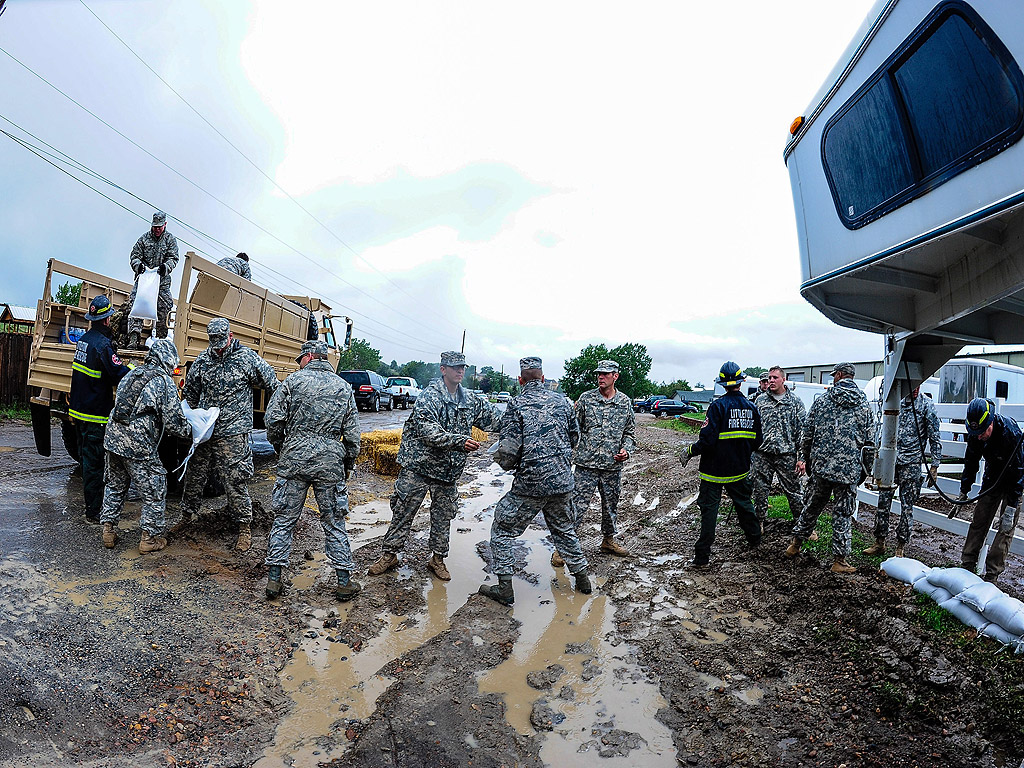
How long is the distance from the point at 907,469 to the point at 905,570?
1.93 m

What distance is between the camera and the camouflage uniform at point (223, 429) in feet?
17.1

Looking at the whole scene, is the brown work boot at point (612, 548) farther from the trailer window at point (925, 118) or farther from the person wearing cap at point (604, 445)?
the trailer window at point (925, 118)

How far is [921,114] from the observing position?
118 inches

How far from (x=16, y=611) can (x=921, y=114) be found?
594cm

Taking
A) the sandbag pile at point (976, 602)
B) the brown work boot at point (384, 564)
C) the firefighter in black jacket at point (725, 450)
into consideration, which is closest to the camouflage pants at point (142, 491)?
the brown work boot at point (384, 564)

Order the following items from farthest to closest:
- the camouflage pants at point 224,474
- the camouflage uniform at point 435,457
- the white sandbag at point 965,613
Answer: the camouflage pants at point 224,474, the camouflage uniform at point 435,457, the white sandbag at point 965,613

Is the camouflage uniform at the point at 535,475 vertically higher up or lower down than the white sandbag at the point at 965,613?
higher up

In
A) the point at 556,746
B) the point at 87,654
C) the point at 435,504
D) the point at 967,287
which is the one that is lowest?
the point at 556,746

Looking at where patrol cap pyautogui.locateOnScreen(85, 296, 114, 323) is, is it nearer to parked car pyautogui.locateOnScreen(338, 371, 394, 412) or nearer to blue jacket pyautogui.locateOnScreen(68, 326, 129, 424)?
blue jacket pyautogui.locateOnScreen(68, 326, 129, 424)

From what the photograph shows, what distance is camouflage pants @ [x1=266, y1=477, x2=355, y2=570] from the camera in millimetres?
4188

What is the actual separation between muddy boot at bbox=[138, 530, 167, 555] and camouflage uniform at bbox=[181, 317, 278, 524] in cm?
52

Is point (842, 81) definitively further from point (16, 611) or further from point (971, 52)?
point (16, 611)

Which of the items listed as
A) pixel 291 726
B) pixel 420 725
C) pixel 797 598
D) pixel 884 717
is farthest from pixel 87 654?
pixel 797 598

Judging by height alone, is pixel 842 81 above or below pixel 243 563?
above
